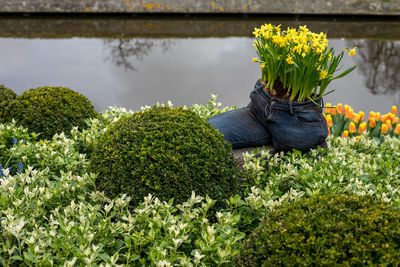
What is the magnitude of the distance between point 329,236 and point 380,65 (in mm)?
6625

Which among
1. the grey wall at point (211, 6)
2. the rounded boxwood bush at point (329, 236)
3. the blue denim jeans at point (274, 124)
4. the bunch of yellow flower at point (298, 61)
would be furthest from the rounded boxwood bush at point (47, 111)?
the grey wall at point (211, 6)

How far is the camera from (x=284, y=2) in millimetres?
10359

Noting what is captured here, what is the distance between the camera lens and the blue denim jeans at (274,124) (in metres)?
2.97

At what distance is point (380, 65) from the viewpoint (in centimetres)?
740

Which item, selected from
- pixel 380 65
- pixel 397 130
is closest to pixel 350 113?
pixel 397 130

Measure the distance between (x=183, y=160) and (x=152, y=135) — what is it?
256 mm

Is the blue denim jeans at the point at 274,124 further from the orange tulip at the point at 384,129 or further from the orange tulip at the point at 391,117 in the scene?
the orange tulip at the point at 391,117

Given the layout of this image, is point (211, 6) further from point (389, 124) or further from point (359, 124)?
point (389, 124)

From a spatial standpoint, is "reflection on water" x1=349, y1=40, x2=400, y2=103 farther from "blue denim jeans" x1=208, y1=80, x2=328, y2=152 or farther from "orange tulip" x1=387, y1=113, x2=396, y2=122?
"blue denim jeans" x1=208, y1=80, x2=328, y2=152

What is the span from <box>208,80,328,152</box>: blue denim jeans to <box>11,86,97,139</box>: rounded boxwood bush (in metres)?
1.40

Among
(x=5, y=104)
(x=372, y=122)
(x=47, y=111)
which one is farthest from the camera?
(x=372, y=122)

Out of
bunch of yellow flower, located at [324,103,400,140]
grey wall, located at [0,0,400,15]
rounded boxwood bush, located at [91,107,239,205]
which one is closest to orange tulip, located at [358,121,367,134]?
bunch of yellow flower, located at [324,103,400,140]

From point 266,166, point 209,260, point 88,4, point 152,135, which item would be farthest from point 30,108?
point 88,4

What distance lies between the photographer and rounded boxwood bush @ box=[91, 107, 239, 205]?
2389 millimetres
